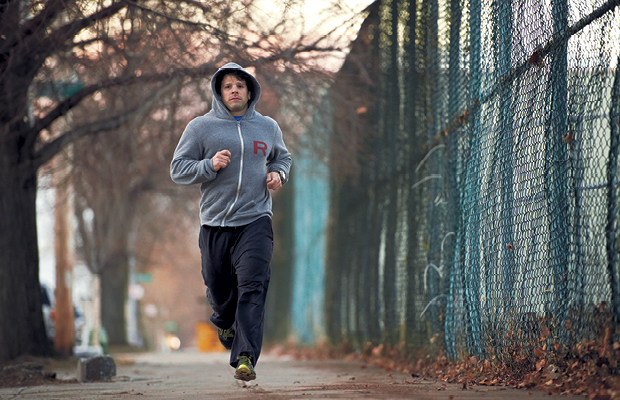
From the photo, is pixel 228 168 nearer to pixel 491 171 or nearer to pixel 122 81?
pixel 491 171

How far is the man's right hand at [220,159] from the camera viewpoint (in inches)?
197

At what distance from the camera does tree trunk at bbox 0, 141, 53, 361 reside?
9.45 meters

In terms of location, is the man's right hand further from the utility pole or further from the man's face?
the utility pole

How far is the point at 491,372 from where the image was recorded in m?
5.24

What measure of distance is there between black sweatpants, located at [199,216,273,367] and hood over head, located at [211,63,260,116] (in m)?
0.81

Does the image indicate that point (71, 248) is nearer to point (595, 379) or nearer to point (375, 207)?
point (375, 207)

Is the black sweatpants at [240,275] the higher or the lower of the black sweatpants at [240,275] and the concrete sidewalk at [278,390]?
the higher

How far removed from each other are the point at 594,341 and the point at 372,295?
19.7 feet

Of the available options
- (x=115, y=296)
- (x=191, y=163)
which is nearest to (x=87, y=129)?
(x=191, y=163)

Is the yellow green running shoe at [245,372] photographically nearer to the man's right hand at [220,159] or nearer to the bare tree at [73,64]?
the man's right hand at [220,159]

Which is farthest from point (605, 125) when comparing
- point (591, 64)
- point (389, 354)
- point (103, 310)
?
point (103, 310)

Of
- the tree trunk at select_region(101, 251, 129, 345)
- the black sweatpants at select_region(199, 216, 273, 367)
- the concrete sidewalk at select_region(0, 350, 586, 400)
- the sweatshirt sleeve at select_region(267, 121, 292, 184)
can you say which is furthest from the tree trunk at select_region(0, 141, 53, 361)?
the tree trunk at select_region(101, 251, 129, 345)

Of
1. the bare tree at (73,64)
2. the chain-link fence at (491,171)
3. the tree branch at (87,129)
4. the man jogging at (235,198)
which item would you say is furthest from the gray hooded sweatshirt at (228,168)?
the tree branch at (87,129)

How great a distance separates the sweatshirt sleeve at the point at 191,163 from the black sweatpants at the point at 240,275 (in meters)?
0.38
